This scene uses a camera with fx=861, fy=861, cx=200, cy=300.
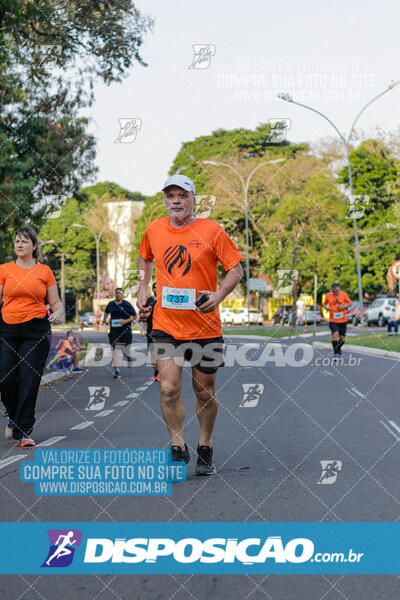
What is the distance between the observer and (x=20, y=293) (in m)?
7.50


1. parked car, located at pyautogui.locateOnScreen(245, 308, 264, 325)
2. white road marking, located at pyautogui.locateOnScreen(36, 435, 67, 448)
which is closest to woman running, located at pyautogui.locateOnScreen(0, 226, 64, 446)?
white road marking, located at pyautogui.locateOnScreen(36, 435, 67, 448)

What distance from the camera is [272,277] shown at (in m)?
52.1

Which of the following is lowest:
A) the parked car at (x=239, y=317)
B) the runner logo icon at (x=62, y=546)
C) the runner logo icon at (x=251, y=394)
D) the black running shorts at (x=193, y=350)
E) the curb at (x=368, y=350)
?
the parked car at (x=239, y=317)

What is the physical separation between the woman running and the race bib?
2.06 m

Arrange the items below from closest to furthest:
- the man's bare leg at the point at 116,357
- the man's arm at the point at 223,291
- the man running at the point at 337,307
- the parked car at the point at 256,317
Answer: the man's arm at the point at 223,291
the man's bare leg at the point at 116,357
the man running at the point at 337,307
the parked car at the point at 256,317

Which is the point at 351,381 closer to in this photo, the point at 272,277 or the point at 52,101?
the point at 52,101

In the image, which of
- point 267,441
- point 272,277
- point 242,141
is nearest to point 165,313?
point 267,441

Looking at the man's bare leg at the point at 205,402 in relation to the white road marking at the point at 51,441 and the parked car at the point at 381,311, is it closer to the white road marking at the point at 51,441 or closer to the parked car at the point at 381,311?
the white road marking at the point at 51,441

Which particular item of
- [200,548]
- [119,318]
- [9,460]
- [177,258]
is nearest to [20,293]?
[9,460]

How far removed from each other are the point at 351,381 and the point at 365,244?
30.7m

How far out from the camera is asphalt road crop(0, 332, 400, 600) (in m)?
3.67

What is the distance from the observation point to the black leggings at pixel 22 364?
7.46 m

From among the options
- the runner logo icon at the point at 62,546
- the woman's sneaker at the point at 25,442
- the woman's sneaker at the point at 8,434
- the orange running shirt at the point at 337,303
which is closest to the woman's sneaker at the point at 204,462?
the runner logo icon at the point at 62,546

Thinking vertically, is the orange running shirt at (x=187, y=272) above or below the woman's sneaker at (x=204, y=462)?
above
